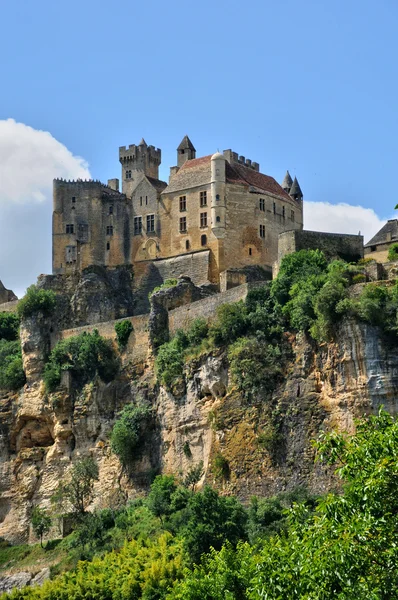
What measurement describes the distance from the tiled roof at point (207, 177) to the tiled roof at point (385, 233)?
7970mm

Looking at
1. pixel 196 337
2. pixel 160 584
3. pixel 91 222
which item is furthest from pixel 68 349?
pixel 160 584

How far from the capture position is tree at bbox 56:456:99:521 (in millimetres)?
61219

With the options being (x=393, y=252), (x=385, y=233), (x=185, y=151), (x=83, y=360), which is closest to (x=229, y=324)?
(x=393, y=252)

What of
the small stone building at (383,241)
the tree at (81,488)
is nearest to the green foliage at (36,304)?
the tree at (81,488)

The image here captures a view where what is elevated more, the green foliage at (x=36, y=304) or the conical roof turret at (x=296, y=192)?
the conical roof turret at (x=296, y=192)

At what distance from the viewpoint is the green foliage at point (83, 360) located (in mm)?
65812

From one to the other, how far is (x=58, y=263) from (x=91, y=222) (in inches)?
127

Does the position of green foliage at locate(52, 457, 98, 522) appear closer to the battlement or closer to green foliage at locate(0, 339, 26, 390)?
green foliage at locate(0, 339, 26, 390)

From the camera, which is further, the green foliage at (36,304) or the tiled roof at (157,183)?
the tiled roof at (157,183)

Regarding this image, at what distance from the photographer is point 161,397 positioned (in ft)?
204

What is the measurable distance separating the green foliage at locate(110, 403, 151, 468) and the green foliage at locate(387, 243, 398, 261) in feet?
44.6

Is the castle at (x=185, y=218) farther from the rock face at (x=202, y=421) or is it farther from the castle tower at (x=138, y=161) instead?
the rock face at (x=202, y=421)

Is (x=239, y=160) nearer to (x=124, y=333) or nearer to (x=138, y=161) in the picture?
(x=138, y=161)

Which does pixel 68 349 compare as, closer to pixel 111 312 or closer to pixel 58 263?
pixel 111 312
